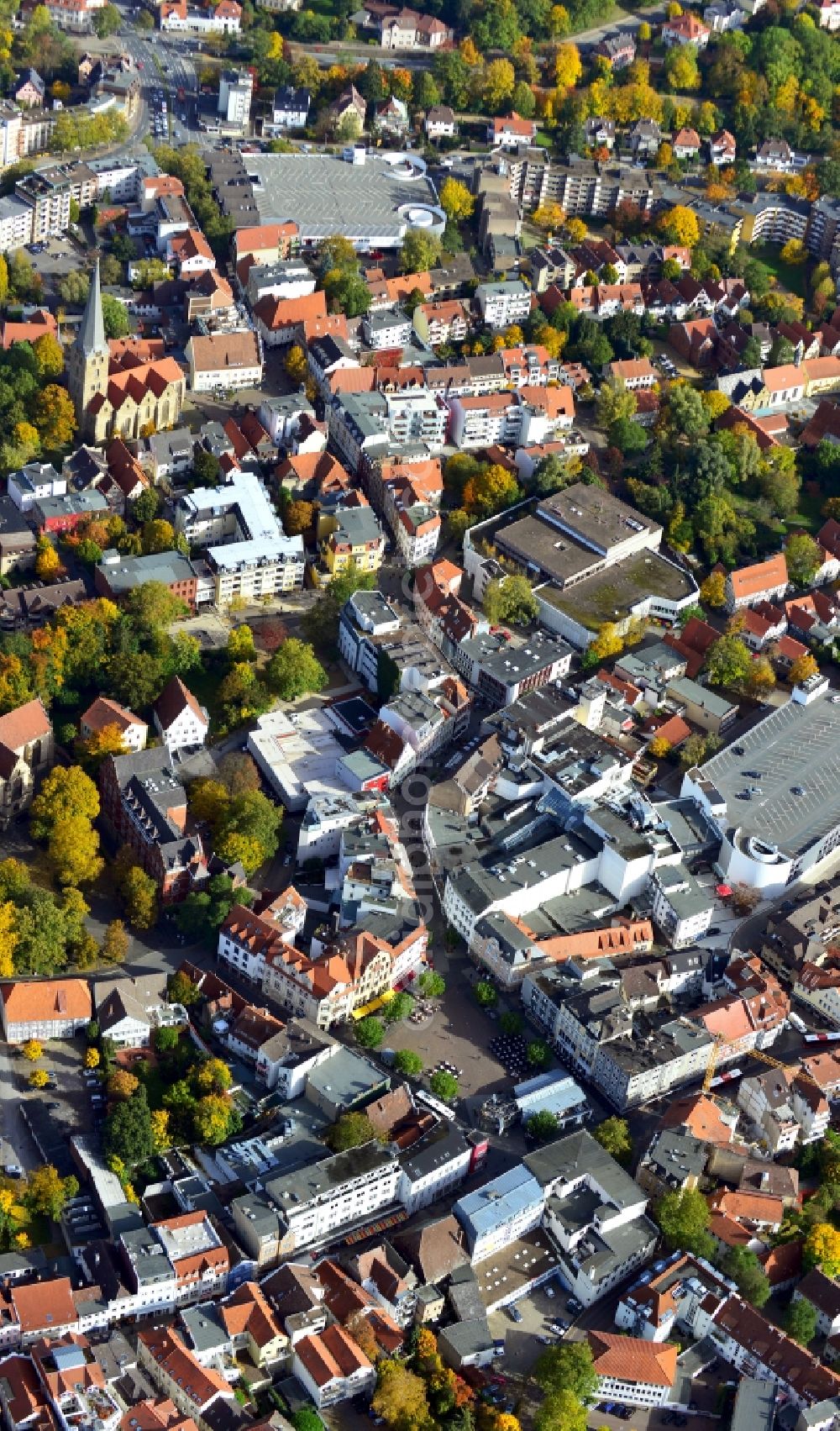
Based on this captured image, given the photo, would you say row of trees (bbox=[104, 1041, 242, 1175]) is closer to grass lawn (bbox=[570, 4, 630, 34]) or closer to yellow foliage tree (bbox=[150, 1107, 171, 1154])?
yellow foliage tree (bbox=[150, 1107, 171, 1154])

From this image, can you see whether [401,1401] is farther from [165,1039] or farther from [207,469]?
[207,469]

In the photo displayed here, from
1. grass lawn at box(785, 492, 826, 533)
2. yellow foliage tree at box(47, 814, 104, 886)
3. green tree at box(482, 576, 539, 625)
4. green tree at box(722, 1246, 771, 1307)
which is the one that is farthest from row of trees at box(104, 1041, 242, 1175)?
grass lawn at box(785, 492, 826, 533)

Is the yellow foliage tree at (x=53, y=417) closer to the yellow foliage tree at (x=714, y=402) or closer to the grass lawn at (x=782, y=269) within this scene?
the yellow foliage tree at (x=714, y=402)

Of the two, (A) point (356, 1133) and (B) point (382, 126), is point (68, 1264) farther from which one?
(B) point (382, 126)

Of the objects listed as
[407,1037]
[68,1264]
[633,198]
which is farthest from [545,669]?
[633,198]

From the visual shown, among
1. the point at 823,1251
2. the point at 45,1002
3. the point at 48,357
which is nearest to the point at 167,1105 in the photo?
the point at 45,1002

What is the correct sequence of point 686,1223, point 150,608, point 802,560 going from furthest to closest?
point 802,560 → point 150,608 → point 686,1223
